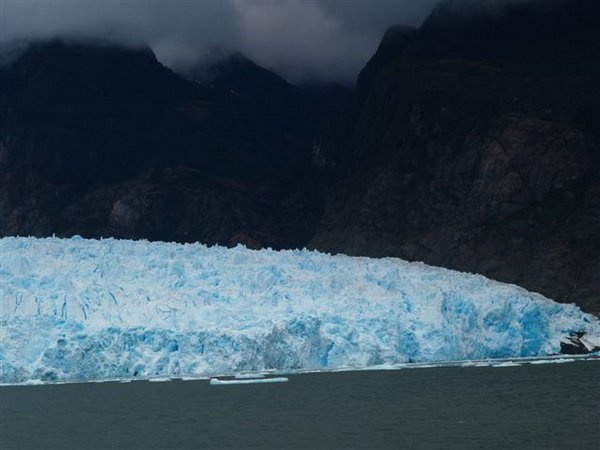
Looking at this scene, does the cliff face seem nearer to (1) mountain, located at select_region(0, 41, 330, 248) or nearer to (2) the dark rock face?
(1) mountain, located at select_region(0, 41, 330, 248)

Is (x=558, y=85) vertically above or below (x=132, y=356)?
above

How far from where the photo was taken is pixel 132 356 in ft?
150

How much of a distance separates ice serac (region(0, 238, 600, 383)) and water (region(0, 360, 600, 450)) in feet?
4.04

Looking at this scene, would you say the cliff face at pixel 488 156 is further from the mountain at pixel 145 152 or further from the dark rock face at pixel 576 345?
the dark rock face at pixel 576 345

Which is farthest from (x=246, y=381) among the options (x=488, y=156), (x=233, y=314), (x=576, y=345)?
(x=488, y=156)

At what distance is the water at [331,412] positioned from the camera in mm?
28828

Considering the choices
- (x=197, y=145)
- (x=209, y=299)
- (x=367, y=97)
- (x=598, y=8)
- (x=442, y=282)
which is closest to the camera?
(x=209, y=299)

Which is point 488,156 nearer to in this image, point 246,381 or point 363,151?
point 363,151

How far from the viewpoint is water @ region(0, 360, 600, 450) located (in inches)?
1135

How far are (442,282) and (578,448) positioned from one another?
27651 millimetres

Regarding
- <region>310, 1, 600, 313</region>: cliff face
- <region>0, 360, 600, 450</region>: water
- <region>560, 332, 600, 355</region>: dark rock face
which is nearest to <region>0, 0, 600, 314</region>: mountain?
<region>310, 1, 600, 313</region>: cliff face

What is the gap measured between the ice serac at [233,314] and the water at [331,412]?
1232mm

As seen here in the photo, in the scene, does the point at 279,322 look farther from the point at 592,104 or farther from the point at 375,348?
the point at 592,104

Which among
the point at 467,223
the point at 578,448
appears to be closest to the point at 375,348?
the point at 578,448
